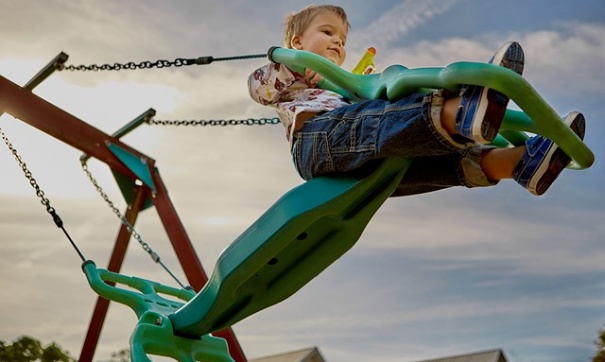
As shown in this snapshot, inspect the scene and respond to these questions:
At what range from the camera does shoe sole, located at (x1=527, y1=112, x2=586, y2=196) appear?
2703 mm

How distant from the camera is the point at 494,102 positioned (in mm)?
2453

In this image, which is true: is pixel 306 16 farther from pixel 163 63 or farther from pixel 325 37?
pixel 163 63

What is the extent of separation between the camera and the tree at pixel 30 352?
734 cm

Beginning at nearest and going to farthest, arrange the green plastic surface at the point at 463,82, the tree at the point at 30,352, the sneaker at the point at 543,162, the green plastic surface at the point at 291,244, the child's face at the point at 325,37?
the green plastic surface at the point at 463,82
the sneaker at the point at 543,162
the green plastic surface at the point at 291,244
the child's face at the point at 325,37
the tree at the point at 30,352

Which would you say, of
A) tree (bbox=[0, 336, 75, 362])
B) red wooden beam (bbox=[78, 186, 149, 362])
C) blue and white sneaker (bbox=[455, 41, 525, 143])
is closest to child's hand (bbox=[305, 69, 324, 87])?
blue and white sneaker (bbox=[455, 41, 525, 143])

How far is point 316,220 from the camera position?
3.08m

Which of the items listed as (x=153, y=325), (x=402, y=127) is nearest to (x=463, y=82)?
(x=402, y=127)

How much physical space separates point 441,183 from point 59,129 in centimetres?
386

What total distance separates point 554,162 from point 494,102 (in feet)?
1.45

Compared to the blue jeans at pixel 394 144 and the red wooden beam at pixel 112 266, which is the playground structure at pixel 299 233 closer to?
the blue jeans at pixel 394 144

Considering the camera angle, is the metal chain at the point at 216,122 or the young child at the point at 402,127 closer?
the young child at the point at 402,127

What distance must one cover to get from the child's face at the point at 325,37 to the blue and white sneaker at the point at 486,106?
0.97 metres

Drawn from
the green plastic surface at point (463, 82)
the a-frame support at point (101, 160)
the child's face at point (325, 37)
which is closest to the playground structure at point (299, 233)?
the green plastic surface at point (463, 82)

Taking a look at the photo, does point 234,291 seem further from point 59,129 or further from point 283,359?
point 283,359
